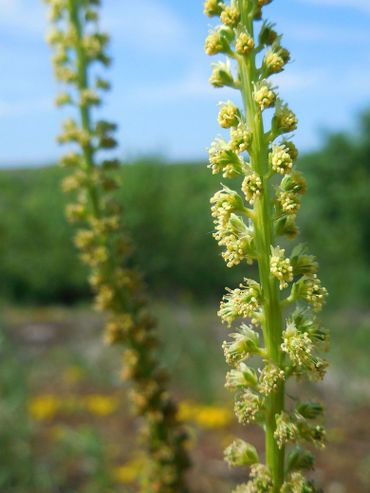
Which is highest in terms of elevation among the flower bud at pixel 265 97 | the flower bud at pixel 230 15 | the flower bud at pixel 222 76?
the flower bud at pixel 230 15

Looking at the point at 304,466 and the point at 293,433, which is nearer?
the point at 293,433

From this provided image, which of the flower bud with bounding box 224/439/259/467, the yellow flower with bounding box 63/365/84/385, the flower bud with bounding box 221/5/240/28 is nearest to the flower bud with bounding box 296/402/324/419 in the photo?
the flower bud with bounding box 224/439/259/467

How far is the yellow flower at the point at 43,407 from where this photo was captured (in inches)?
303

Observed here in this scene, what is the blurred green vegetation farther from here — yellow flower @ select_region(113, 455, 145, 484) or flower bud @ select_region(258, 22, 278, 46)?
flower bud @ select_region(258, 22, 278, 46)

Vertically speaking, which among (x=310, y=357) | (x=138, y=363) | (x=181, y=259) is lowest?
(x=181, y=259)

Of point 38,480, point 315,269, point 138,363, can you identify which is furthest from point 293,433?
point 38,480

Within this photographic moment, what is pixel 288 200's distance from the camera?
70.1 inches

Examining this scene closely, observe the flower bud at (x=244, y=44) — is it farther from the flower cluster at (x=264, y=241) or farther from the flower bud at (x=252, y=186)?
the flower bud at (x=252, y=186)

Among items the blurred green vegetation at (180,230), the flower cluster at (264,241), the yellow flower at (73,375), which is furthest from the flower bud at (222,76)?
the blurred green vegetation at (180,230)

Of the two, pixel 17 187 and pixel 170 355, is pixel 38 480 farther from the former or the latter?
pixel 17 187

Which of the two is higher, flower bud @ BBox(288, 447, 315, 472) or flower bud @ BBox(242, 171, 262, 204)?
flower bud @ BBox(242, 171, 262, 204)

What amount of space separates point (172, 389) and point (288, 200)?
25.6 feet

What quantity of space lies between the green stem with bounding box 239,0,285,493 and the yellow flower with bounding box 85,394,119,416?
6315mm

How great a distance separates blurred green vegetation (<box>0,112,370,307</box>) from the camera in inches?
1214
